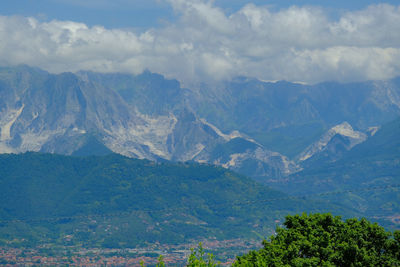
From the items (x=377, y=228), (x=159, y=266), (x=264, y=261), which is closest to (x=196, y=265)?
(x=159, y=266)

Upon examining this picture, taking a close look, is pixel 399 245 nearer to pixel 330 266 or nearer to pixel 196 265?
pixel 330 266

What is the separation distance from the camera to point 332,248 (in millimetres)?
Result: 89938

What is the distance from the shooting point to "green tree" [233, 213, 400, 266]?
8688cm

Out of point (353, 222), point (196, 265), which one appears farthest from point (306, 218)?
point (196, 265)

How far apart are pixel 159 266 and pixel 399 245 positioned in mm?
33396

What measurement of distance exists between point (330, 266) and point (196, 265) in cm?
1709

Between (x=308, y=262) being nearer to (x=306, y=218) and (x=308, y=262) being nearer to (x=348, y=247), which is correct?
(x=348, y=247)

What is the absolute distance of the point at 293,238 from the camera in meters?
95.1

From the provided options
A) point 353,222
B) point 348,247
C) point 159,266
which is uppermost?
point 353,222

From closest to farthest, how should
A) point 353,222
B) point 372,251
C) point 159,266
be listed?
point 159,266, point 372,251, point 353,222

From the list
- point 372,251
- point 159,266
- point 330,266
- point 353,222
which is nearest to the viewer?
point 159,266

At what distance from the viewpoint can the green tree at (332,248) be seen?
86875 millimetres

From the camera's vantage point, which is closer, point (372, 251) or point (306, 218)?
point (372, 251)

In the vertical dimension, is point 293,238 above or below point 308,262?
above
